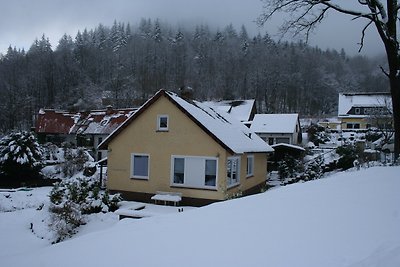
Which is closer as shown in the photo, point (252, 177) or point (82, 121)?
point (252, 177)

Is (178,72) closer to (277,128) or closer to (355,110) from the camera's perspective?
(355,110)

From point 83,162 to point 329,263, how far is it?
82.0 ft

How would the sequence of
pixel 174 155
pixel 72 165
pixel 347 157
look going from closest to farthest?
pixel 174 155 → pixel 72 165 → pixel 347 157

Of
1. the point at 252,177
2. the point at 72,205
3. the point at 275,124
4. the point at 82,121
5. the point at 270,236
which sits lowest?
the point at 72,205

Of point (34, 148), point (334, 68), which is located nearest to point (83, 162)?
point (34, 148)

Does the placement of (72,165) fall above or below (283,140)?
below

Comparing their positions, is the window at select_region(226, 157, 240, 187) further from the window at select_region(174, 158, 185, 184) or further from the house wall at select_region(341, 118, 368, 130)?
the house wall at select_region(341, 118, 368, 130)

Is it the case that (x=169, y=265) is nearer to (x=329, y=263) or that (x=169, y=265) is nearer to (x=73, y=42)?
(x=329, y=263)

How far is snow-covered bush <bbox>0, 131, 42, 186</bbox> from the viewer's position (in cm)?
2361

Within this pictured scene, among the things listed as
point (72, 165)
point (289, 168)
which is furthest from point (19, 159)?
point (289, 168)

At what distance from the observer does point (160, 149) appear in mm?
17516

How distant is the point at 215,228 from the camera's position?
5.59 meters

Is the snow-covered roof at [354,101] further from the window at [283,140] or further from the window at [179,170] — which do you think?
the window at [179,170]

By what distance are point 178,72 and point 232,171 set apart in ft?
248
